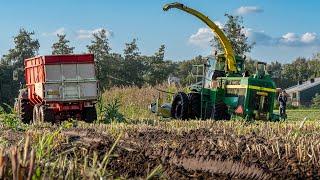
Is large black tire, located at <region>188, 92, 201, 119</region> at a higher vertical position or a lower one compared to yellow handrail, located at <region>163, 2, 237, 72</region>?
lower

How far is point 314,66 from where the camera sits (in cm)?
9338

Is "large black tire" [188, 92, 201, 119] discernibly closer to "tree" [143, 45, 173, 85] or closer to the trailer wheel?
the trailer wheel

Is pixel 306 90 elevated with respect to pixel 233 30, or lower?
lower

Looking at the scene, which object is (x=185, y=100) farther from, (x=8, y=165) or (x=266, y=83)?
(x=8, y=165)

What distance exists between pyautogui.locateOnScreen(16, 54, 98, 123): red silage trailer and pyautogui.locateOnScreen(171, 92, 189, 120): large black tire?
8.24ft

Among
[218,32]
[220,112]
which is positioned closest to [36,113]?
[220,112]

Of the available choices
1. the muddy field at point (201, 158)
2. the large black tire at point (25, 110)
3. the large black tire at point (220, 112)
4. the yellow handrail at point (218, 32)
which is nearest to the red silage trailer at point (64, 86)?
the large black tire at point (25, 110)

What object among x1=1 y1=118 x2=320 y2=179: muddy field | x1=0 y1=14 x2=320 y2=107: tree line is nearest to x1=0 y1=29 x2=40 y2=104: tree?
x1=0 y1=14 x2=320 y2=107: tree line

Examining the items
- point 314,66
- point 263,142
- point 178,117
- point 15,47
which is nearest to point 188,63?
point 314,66

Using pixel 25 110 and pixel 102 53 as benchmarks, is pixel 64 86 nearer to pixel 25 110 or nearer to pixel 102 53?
pixel 25 110

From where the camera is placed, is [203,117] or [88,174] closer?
[88,174]

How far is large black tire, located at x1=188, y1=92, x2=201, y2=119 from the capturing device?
18516 millimetres

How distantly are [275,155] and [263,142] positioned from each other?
115 centimetres

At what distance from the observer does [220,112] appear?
58.0 ft
